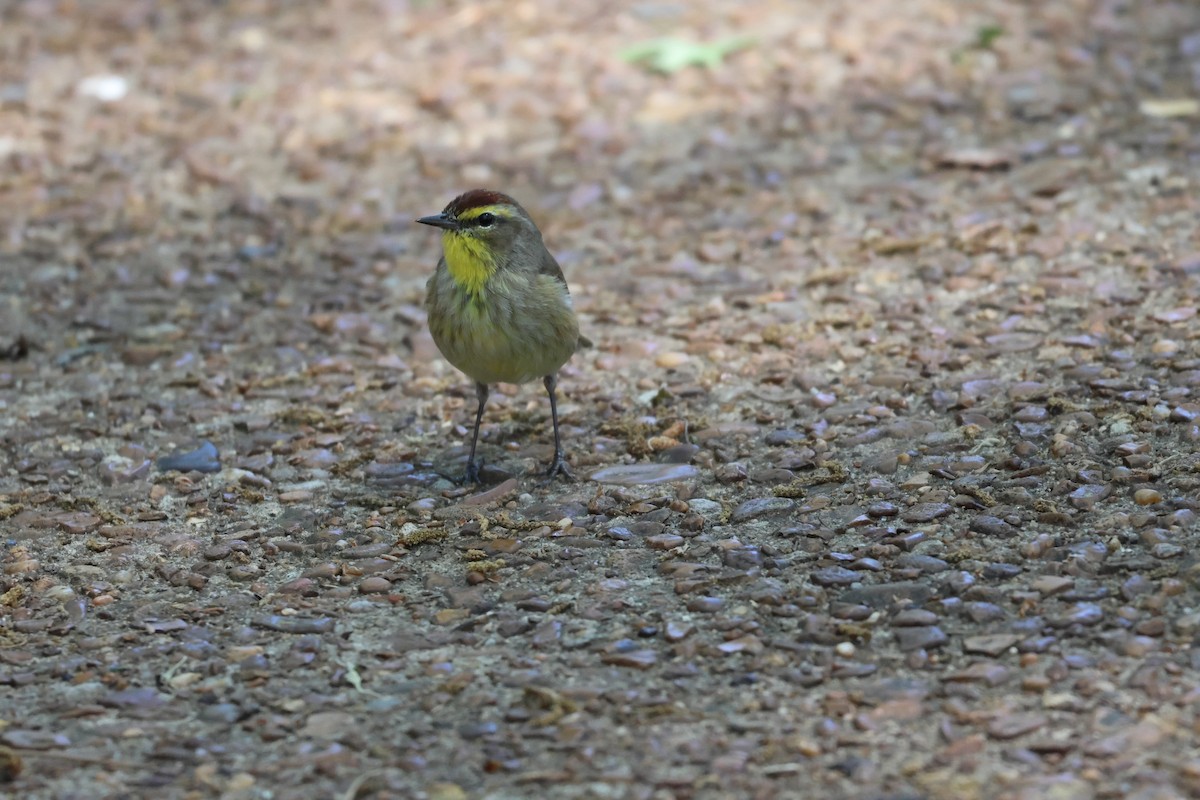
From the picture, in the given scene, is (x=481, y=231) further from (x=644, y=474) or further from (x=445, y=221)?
(x=644, y=474)

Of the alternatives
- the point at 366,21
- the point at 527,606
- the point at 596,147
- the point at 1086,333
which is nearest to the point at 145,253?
the point at 596,147

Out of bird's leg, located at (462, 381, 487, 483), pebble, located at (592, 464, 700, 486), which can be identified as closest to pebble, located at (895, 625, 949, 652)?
pebble, located at (592, 464, 700, 486)

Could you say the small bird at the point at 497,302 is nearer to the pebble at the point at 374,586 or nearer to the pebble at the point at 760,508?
the pebble at the point at 760,508

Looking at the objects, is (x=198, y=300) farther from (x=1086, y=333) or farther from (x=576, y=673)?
(x=1086, y=333)

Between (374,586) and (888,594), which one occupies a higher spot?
(888,594)

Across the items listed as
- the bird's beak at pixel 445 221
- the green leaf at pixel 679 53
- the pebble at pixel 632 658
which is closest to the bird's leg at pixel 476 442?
the bird's beak at pixel 445 221

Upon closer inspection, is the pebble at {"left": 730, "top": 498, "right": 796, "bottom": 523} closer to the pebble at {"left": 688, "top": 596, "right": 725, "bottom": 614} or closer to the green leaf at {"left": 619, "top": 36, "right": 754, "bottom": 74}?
the pebble at {"left": 688, "top": 596, "right": 725, "bottom": 614}

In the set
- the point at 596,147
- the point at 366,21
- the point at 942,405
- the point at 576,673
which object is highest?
the point at 366,21

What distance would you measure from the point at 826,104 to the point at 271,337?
4.38m

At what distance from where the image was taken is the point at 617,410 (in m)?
6.89

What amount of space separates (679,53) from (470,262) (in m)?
4.95

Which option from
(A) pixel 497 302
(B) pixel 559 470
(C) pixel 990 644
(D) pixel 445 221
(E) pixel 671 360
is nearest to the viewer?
(C) pixel 990 644

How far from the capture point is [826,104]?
32.6 feet

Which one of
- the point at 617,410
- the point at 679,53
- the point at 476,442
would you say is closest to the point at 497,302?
the point at 476,442
